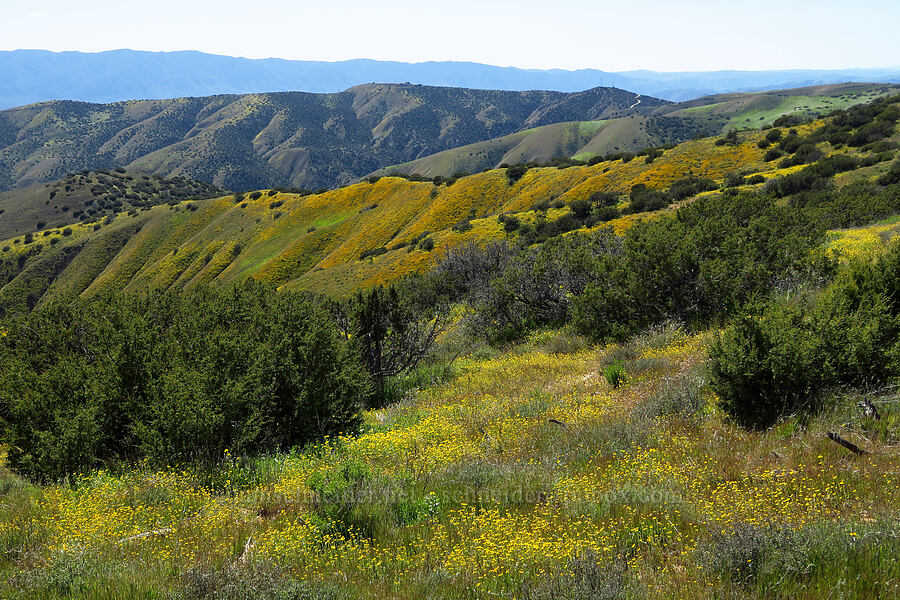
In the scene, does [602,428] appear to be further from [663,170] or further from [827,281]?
[663,170]

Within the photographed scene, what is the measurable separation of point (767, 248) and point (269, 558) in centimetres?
1309

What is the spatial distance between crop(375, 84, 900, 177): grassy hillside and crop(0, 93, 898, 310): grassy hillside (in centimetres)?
10359

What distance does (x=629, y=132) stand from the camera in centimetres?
16425

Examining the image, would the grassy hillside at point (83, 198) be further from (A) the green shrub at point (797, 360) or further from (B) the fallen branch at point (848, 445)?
(B) the fallen branch at point (848, 445)

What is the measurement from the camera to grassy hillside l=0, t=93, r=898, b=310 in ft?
121

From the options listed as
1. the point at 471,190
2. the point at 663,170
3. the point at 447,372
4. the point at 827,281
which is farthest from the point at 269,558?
the point at 471,190

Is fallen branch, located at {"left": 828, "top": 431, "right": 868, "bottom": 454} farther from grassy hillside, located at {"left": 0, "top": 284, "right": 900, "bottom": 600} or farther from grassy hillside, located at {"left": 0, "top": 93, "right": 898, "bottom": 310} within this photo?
grassy hillside, located at {"left": 0, "top": 93, "right": 898, "bottom": 310}

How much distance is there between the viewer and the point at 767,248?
1205 cm

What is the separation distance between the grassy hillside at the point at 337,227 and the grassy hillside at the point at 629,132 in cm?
10359

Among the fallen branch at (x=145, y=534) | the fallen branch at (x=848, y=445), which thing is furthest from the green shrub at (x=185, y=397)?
the fallen branch at (x=848, y=445)

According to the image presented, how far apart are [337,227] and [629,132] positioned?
460 ft

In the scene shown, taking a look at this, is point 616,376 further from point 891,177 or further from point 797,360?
point 891,177

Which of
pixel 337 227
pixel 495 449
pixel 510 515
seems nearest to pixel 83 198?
pixel 337 227

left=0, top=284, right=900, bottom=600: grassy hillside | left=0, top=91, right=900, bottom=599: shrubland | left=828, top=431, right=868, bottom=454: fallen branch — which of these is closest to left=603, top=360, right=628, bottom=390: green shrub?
left=0, top=91, right=900, bottom=599: shrubland
